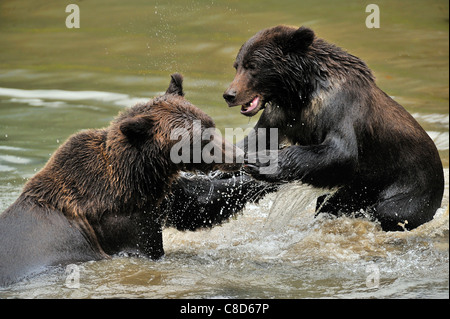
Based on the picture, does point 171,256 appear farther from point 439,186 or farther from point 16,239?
point 439,186

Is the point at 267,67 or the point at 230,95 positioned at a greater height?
the point at 267,67

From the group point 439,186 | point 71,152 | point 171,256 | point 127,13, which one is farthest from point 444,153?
point 127,13

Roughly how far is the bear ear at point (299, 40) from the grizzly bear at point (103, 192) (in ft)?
4.51

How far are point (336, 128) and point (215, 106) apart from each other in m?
6.52

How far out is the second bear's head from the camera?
7738 millimetres

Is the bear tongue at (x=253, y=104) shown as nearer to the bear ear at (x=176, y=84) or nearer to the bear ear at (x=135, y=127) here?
the bear ear at (x=176, y=84)

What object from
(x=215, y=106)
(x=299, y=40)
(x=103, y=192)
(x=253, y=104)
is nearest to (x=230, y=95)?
(x=253, y=104)

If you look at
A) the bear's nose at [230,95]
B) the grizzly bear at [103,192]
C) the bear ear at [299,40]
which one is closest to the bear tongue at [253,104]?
the bear's nose at [230,95]

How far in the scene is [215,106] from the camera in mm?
Result: 14922

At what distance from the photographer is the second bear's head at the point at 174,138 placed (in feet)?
25.4

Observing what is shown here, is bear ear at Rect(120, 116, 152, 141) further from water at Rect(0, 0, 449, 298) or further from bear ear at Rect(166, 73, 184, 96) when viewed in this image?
water at Rect(0, 0, 449, 298)

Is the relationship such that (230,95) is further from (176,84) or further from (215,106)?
(215,106)

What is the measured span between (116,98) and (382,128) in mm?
7489

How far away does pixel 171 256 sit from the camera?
8.80m
